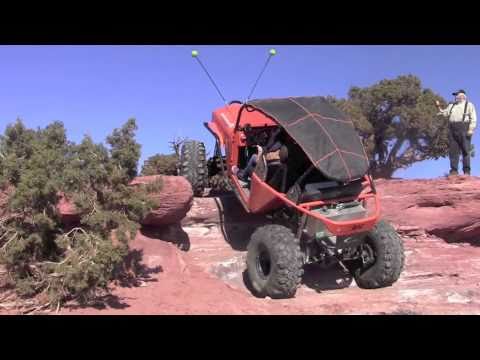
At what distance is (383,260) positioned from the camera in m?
7.98

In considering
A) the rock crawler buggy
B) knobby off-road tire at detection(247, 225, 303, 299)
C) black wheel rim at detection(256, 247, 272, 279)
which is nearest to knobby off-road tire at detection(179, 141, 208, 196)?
the rock crawler buggy

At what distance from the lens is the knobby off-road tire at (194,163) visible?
35.1 feet

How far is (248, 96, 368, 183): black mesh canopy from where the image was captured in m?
7.54

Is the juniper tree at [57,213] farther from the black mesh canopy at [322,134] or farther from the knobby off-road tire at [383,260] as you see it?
the knobby off-road tire at [383,260]

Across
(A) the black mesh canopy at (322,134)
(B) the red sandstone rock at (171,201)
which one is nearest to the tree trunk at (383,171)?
(A) the black mesh canopy at (322,134)

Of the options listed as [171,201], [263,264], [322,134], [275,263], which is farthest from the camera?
[171,201]

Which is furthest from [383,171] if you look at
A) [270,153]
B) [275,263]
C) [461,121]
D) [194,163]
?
[275,263]

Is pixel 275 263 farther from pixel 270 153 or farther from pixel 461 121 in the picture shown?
pixel 461 121

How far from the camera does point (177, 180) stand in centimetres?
912

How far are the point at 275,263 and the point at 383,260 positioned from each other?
189 centimetres

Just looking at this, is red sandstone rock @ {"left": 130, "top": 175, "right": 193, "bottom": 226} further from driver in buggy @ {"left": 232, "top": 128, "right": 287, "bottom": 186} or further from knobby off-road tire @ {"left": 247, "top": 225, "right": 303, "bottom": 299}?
knobby off-road tire @ {"left": 247, "top": 225, "right": 303, "bottom": 299}

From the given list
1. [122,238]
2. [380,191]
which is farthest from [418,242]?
[122,238]

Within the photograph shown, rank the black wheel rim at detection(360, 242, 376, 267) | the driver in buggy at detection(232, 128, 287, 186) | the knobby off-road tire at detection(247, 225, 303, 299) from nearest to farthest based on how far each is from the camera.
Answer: the knobby off-road tire at detection(247, 225, 303, 299) < the black wheel rim at detection(360, 242, 376, 267) < the driver in buggy at detection(232, 128, 287, 186)

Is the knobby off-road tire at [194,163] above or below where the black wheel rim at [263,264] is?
above
